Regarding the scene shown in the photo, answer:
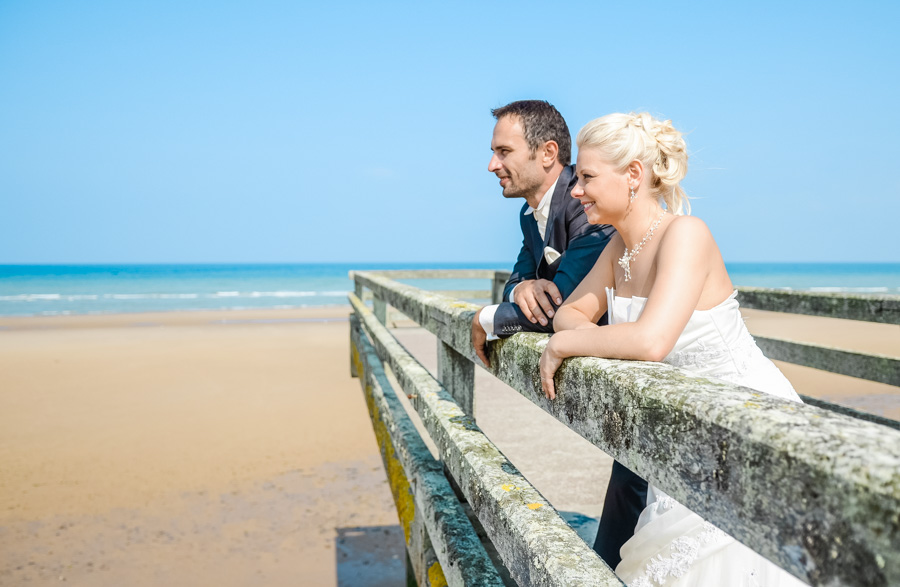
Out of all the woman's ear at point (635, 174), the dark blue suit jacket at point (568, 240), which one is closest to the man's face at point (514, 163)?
the dark blue suit jacket at point (568, 240)

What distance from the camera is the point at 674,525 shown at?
1451mm

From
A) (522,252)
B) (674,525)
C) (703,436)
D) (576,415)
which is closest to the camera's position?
(703,436)

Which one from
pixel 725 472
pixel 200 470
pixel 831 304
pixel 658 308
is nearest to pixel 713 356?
pixel 658 308

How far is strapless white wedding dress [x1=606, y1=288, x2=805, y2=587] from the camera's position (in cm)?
133

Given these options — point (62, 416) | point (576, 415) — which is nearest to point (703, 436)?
point (576, 415)

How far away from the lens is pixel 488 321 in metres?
1.70

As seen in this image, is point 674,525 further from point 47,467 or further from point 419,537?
point 47,467

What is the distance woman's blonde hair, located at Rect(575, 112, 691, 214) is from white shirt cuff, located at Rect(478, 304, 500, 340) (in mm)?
573

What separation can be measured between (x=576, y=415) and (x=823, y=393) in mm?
7695

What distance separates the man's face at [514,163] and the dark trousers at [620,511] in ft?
4.08

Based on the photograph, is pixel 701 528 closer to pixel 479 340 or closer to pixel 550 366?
pixel 550 366

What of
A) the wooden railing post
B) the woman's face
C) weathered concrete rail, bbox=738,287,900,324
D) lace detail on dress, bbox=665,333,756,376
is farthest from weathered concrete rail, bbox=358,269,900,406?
the wooden railing post

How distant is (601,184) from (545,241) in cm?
62

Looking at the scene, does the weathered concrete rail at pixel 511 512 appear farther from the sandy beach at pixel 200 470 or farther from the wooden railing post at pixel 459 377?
the sandy beach at pixel 200 470
